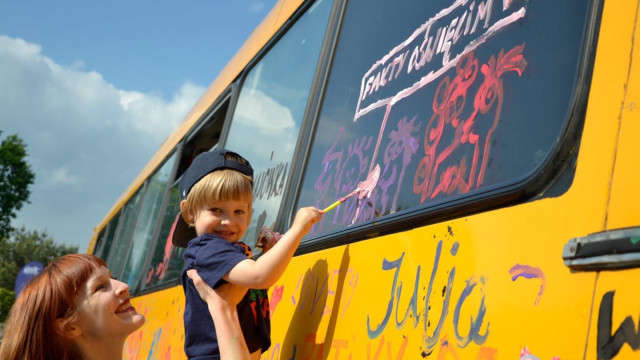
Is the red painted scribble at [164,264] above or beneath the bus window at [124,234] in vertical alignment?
beneath

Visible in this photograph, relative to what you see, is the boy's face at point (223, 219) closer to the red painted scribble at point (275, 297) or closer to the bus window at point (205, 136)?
the red painted scribble at point (275, 297)

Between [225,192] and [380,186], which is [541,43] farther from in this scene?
[225,192]

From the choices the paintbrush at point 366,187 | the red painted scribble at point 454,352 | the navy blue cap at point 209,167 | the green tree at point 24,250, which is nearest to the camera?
the red painted scribble at point 454,352

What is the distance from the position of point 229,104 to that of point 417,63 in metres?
2.22

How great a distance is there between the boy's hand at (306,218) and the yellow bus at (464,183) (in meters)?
0.07

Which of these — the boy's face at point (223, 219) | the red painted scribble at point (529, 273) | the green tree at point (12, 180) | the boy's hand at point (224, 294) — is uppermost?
the green tree at point (12, 180)

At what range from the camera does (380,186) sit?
167 cm

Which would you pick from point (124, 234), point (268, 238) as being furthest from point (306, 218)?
point (124, 234)

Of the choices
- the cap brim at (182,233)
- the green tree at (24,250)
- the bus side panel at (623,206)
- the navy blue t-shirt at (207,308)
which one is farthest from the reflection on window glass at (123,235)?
the green tree at (24,250)

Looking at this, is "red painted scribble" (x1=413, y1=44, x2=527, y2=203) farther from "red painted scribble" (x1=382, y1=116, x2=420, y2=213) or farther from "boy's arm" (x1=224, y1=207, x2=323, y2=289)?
"boy's arm" (x1=224, y1=207, x2=323, y2=289)

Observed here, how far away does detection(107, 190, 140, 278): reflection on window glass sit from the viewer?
668 centimetres

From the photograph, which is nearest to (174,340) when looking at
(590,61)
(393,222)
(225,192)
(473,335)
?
(225,192)

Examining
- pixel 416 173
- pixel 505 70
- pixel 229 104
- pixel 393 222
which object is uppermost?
pixel 229 104

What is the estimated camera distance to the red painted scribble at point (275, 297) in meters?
2.13
